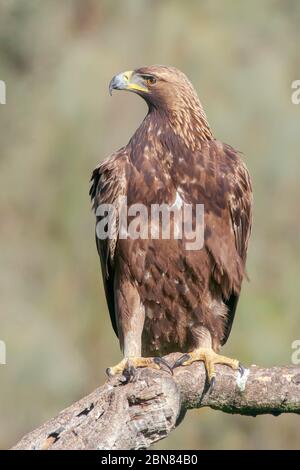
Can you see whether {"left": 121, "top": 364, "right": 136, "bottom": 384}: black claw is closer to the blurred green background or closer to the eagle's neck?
the eagle's neck

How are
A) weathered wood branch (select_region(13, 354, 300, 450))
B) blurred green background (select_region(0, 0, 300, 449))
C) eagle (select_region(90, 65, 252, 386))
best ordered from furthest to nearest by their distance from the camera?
blurred green background (select_region(0, 0, 300, 449)) → eagle (select_region(90, 65, 252, 386)) → weathered wood branch (select_region(13, 354, 300, 450))

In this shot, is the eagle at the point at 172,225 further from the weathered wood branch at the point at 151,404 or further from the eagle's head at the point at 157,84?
the weathered wood branch at the point at 151,404

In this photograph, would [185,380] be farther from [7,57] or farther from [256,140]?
[7,57]

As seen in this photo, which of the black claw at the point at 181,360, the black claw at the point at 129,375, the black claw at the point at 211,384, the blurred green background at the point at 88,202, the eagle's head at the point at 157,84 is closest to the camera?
the black claw at the point at 129,375

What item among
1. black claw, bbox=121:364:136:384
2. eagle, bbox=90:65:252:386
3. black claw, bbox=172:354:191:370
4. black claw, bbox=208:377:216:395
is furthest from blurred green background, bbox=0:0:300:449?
black claw, bbox=121:364:136:384

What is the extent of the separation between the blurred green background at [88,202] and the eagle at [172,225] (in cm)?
688

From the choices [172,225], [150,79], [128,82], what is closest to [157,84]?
[150,79]

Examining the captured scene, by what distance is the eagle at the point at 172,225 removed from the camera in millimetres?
5754

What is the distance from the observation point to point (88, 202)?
1413 cm

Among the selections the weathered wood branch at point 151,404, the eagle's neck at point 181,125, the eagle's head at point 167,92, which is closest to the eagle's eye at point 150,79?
the eagle's head at point 167,92

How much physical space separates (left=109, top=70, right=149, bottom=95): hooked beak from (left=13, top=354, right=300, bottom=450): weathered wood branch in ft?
5.40

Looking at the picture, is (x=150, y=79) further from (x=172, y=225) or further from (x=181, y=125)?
(x=172, y=225)

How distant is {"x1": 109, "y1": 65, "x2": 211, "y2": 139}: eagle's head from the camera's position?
19.8 ft

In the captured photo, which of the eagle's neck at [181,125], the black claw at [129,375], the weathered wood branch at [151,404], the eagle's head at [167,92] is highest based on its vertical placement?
the eagle's head at [167,92]
